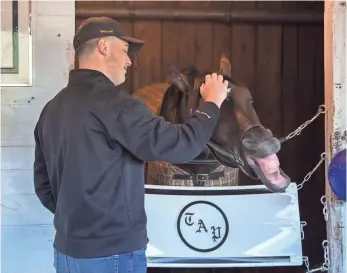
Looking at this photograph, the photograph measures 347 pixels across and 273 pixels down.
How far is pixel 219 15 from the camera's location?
4148 mm

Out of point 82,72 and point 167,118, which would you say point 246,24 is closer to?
point 167,118

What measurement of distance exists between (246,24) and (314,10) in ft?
1.73

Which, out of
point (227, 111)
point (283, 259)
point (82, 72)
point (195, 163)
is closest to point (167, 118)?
point (195, 163)

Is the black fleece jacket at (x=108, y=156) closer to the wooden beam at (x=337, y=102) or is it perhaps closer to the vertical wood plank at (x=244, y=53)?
the wooden beam at (x=337, y=102)

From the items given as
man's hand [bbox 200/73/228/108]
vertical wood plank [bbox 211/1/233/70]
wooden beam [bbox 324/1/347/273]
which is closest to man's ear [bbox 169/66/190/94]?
man's hand [bbox 200/73/228/108]

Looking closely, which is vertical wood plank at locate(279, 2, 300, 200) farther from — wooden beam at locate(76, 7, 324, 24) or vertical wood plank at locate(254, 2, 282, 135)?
wooden beam at locate(76, 7, 324, 24)

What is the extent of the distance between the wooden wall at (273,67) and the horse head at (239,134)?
6.21 ft

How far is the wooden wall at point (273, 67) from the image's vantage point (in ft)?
14.1

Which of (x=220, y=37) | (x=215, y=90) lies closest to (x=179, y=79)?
(x=215, y=90)

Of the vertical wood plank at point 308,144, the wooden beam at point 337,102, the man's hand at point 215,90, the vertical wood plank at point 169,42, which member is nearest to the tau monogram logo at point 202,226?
the wooden beam at point 337,102

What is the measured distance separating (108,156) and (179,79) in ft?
2.64

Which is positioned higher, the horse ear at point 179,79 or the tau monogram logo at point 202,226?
the horse ear at point 179,79

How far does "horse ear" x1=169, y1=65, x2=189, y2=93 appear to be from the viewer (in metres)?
2.22

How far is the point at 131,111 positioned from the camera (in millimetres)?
1486
